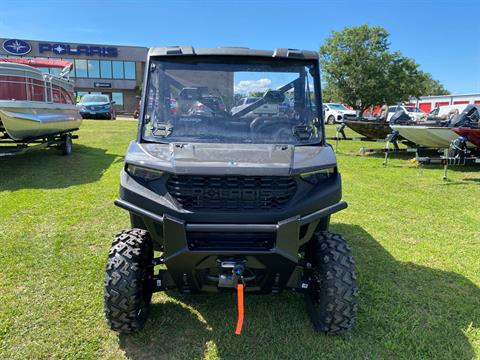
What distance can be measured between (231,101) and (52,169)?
682 centimetres

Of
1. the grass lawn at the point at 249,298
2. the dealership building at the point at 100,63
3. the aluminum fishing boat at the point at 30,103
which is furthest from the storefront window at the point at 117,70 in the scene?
the grass lawn at the point at 249,298

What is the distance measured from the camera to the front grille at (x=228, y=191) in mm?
2607

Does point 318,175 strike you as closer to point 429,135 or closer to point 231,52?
point 231,52

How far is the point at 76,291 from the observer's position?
3539 mm

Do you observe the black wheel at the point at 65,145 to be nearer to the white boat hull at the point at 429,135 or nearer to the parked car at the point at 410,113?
the white boat hull at the point at 429,135

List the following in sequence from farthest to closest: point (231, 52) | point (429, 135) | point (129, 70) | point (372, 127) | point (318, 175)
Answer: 1. point (129, 70)
2. point (372, 127)
3. point (429, 135)
4. point (231, 52)
5. point (318, 175)

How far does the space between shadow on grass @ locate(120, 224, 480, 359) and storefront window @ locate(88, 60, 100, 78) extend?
46600 mm

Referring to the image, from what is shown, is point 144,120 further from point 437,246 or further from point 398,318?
point 437,246

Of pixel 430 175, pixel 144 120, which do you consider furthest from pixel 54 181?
pixel 430 175

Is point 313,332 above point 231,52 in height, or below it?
below

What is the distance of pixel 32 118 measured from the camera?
825cm

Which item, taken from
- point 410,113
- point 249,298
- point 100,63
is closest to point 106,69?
point 100,63

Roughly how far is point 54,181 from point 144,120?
17.3 feet

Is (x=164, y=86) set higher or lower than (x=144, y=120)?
higher
